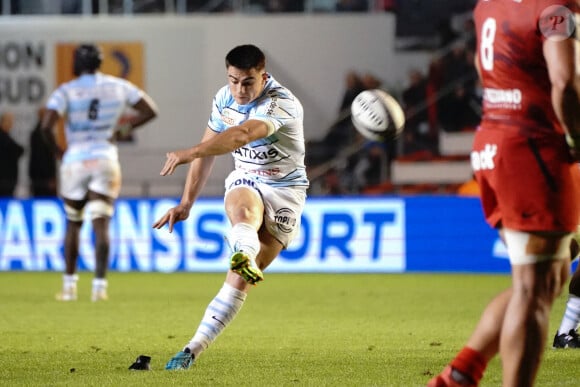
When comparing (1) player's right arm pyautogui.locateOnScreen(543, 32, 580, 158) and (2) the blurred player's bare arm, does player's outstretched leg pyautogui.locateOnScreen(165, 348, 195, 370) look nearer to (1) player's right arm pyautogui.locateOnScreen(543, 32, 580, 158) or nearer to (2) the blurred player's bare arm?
(2) the blurred player's bare arm

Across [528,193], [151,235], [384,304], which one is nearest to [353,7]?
[151,235]

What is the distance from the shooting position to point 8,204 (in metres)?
16.6

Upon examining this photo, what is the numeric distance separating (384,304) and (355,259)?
4309 mm

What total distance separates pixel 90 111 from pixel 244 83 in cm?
548

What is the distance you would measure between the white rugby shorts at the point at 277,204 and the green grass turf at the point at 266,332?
0.77m

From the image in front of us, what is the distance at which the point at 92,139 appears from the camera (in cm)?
1216

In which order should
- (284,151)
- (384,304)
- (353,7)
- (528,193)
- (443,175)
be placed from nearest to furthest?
(528,193), (284,151), (384,304), (443,175), (353,7)

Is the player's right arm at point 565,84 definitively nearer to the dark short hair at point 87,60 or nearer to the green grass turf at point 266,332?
the green grass turf at point 266,332

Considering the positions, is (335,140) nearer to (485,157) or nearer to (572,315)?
(572,315)

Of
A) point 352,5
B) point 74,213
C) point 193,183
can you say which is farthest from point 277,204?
point 352,5

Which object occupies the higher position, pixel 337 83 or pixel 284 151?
pixel 284 151

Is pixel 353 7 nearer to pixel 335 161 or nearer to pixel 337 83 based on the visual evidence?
pixel 337 83

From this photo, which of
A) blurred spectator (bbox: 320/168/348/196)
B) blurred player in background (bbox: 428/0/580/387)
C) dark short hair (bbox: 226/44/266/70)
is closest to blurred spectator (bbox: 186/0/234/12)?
blurred spectator (bbox: 320/168/348/196)

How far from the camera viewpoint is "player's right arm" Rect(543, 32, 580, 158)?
463 cm
